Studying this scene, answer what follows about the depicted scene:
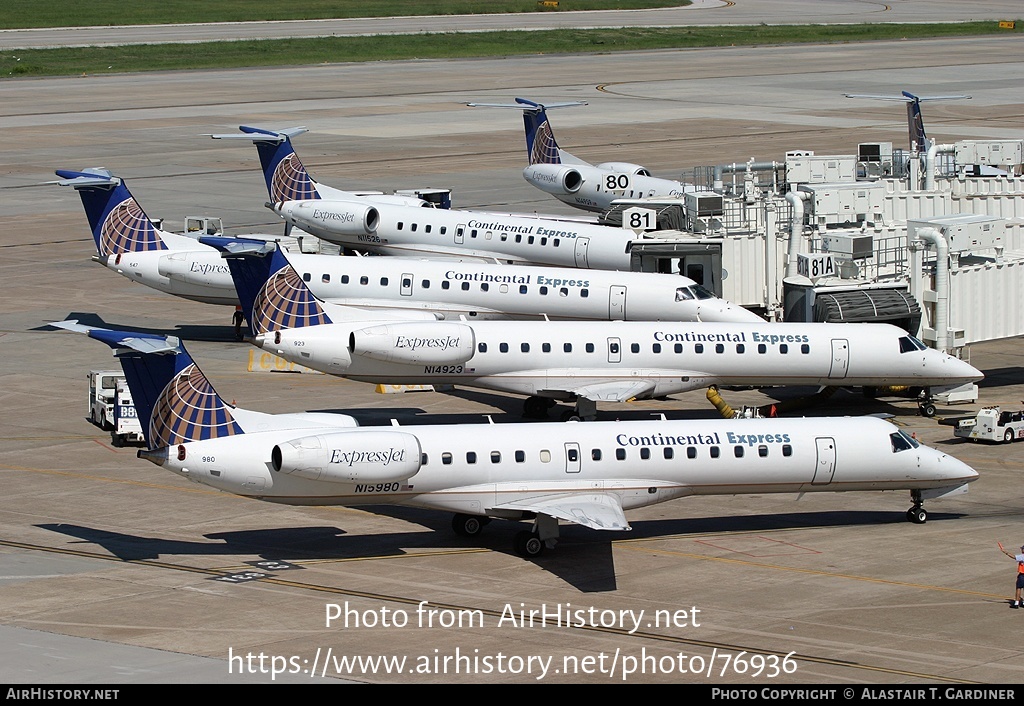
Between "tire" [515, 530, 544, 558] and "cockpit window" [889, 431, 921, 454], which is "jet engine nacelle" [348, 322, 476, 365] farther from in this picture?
"cockpit window" [889, 431, 921, 454]

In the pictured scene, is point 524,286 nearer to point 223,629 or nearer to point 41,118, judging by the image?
point 223,629

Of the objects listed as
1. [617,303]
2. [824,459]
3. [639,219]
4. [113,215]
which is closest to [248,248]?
[113,215]

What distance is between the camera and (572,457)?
3503 cm

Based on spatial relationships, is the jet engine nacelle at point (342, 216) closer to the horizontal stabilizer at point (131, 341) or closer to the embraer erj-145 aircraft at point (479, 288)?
→ the embraer erj-145 aircraft at point (479, 288)

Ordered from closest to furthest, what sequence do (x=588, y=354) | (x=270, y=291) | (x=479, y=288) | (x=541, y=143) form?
(x=588, y=354), (x=270, y=291), (x=479, y=288), (x=541, y=143)

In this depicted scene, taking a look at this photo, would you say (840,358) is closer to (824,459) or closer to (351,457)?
(824,459)

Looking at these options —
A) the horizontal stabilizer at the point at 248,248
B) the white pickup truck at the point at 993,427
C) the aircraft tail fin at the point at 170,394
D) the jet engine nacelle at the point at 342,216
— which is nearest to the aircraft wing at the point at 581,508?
the aircraft tail fin at the point at 170,394

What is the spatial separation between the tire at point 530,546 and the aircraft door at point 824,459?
658 centimetres

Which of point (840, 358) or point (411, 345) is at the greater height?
point (411, 345)

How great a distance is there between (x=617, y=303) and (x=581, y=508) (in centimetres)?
1941

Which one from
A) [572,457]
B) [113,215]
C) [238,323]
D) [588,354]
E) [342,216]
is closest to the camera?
[572,457]

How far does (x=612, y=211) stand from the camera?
71.3 meters

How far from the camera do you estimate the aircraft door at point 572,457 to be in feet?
115

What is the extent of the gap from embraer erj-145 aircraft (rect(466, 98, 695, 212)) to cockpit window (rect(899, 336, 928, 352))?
27.4 meters
